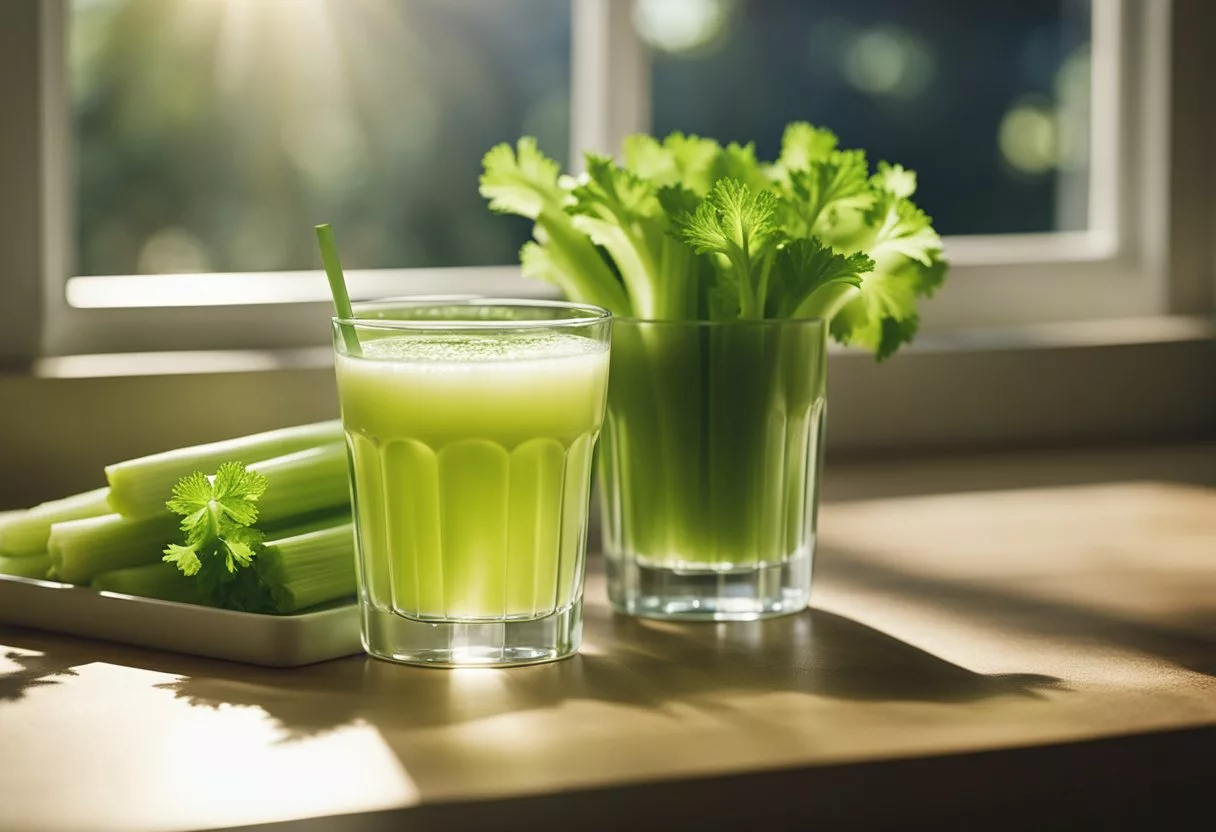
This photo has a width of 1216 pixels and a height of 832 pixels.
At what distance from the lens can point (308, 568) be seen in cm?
82

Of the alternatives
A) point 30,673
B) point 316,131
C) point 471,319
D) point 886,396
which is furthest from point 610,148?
point 316,131

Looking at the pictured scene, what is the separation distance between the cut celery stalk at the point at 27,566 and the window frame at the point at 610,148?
389mm

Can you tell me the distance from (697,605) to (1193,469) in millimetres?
698

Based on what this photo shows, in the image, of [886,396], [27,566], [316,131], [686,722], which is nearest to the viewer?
[686,722]

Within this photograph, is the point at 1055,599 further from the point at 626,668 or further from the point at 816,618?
the point at 626,668

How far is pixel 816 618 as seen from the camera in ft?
2.89

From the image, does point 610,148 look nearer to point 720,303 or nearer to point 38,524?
point 720,303

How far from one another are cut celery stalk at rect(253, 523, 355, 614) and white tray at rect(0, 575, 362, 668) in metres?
0.01

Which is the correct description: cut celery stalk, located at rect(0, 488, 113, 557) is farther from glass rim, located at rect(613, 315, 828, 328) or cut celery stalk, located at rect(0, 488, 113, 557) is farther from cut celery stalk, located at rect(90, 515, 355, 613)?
glass rim, located at rect(613, 315, 828, 328)

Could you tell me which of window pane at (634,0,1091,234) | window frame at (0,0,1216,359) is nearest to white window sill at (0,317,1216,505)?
window frame at (0,0,1216,359)

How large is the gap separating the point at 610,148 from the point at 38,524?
720 millimetres

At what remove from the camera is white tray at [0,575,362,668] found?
2.51ft

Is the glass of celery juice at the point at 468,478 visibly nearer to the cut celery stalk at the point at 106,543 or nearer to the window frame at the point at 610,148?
the cut celery stalk at the point at 106,543

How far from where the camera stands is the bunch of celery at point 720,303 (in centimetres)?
84
